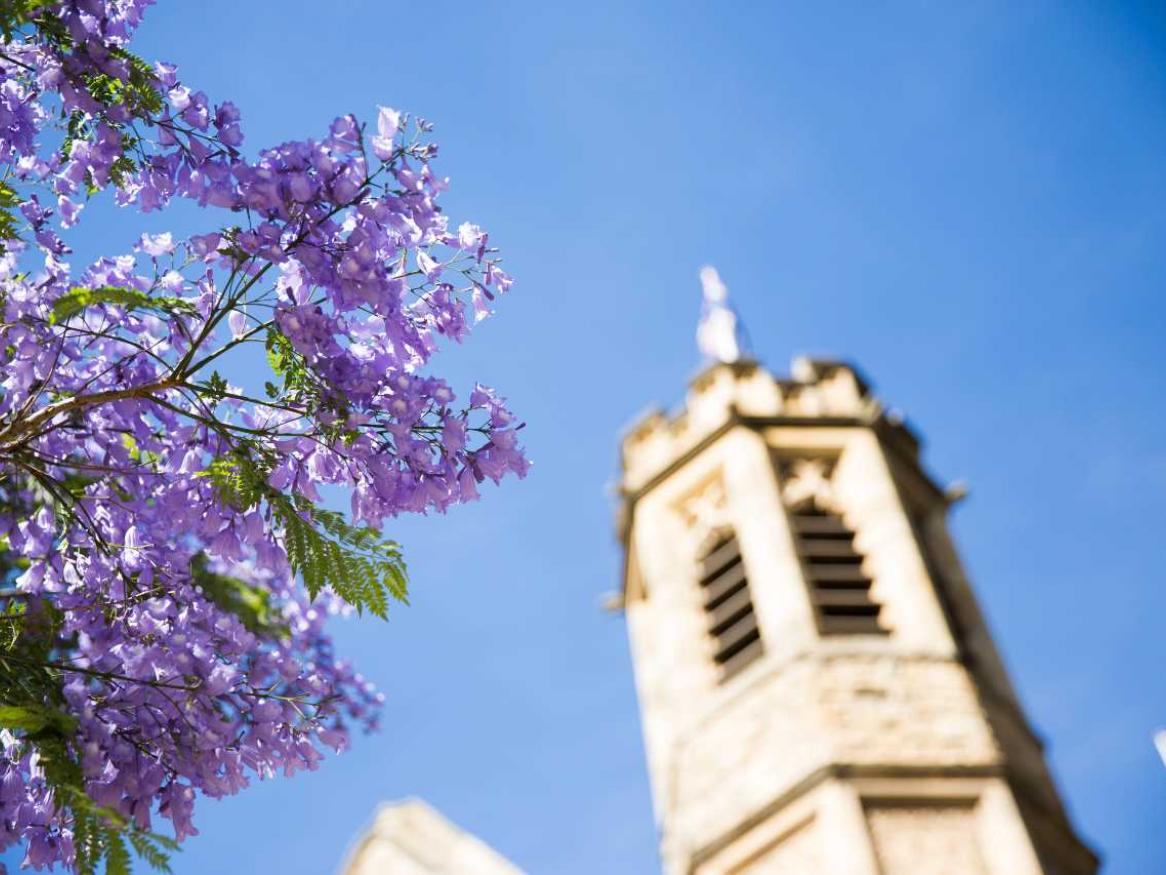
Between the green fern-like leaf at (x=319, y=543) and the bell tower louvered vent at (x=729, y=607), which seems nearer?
the green fern-like leaf at (x=319, y=543)

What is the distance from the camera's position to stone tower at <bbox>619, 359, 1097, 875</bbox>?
447 inches

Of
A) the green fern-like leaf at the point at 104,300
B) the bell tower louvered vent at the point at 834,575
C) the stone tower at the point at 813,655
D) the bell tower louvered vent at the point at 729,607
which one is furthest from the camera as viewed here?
the bell tower louvered vent at the point at 729,607

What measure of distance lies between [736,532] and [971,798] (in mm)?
4681

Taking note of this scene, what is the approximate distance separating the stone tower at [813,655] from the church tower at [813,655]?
0.02 metres

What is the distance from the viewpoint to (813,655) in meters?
12.7

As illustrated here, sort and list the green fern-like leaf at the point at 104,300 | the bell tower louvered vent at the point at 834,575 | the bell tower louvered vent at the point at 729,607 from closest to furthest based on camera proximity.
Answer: the green fern-like leaf at the point at 104,300 < the bell tower louvered vent at the point at 834,575 < the bell tower louvered vent at the point at 729,607

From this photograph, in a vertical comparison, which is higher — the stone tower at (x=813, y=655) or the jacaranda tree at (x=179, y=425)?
the stone tower at (x=813, y=655)

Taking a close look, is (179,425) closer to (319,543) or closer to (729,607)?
(319,543)

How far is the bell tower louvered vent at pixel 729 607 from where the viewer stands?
14086 mm

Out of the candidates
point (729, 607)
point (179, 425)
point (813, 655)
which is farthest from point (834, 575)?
point (179, 425)

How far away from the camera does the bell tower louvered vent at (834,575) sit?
45.6 ft

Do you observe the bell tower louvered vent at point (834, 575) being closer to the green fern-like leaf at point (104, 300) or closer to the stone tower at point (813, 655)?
the stone tower at point (813, 655)

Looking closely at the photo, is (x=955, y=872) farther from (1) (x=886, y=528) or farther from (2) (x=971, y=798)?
(1) (x=886, y=528)

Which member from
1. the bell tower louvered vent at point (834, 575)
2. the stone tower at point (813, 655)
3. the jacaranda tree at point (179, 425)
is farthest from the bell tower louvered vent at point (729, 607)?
the jacaranda tree at point (179, 425)
